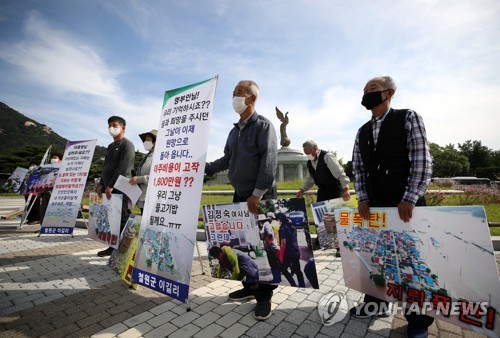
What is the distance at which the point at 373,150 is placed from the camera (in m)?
2.52

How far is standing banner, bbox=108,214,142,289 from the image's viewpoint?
342 centimetres

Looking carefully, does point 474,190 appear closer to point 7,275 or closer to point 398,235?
point 398,235

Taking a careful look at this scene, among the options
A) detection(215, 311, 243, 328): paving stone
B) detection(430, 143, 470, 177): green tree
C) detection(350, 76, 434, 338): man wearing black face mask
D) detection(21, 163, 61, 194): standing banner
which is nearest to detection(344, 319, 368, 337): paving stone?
detection(350, 76, 434, 338): man wearing black face mask

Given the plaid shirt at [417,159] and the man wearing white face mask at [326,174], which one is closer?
the plaid shirt at [417,159]

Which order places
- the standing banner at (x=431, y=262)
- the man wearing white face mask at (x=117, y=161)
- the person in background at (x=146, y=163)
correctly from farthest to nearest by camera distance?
the man wearing white face mask at (x=117, y=161)
the person in background at (x=146, y=163)
the standing banner at (x=431, y=262)

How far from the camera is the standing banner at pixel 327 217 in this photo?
13.5ft

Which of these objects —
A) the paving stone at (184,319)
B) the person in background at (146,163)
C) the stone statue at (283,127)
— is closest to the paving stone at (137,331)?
the paving stone at (184,319)

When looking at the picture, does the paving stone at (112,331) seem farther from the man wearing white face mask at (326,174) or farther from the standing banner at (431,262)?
the man wearing white face mask at (326,174)

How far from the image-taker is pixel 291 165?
77.3 ft

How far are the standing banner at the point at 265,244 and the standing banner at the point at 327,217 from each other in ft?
5.41

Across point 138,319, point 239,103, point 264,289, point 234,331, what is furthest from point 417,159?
point 138,319

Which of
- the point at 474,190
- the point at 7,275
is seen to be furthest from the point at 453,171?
the point at 7,275

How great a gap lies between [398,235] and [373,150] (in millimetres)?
822

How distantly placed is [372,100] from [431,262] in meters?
1.51
